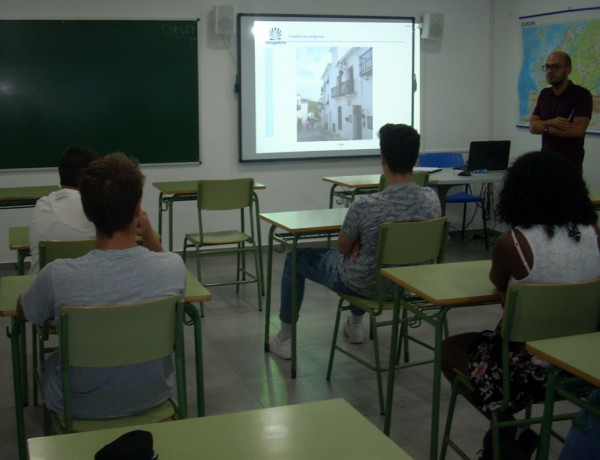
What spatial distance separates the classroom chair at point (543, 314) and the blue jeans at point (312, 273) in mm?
1308

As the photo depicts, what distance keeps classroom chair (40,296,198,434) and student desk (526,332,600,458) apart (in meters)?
1.00

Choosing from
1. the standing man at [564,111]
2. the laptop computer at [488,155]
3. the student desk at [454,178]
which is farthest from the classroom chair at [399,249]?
the laptop computer at [488,155]

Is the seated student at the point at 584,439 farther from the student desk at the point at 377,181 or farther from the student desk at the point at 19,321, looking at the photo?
the student desk at the point at 377,181

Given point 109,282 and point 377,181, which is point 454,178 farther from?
point 109,282

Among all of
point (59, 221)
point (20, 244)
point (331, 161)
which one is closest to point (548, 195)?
point (59, 221)

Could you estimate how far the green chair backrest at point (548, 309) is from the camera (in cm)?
224

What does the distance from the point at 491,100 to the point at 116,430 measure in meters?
6.89

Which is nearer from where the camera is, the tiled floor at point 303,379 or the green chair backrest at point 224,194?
the tiled floor at point 303,379

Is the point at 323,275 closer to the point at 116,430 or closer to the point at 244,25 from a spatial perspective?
the point at 116,430

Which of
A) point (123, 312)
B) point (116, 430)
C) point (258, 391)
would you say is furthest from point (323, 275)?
point (116, 430)

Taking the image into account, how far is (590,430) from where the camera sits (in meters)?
1.90

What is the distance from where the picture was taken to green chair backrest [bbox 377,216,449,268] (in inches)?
130

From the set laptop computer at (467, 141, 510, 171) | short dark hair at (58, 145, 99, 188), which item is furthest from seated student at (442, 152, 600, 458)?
laptop computer at (467, 141, 510, 171)

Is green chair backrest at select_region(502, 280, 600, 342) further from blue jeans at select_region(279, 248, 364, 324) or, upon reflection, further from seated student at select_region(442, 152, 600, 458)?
blue jeans at select_region(279, 248, 364, 324)
